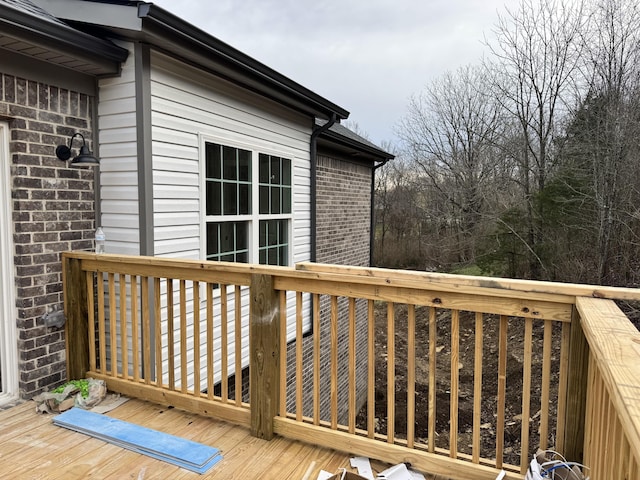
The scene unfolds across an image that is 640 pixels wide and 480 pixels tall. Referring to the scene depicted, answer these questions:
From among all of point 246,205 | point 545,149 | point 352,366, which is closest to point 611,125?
point 545,149

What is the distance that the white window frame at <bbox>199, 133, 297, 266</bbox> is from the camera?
13.4 ft

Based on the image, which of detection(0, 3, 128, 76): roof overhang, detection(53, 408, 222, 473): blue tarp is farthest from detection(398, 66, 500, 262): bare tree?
detection(53, 408, 222, 473): blue tarp

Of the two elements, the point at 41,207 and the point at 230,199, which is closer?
the point at 41,207

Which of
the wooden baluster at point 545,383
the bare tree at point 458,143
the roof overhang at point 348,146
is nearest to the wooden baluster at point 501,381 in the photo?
the wooden baluster at point 545,383

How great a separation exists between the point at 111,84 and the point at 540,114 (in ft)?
33.1

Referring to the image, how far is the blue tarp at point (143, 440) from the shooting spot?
7.68 feet

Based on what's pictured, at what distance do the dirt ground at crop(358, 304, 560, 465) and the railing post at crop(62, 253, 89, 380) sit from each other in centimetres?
483

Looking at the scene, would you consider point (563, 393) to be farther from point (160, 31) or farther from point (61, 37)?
point (61, 37)

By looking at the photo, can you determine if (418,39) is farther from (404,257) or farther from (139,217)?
(139,217)

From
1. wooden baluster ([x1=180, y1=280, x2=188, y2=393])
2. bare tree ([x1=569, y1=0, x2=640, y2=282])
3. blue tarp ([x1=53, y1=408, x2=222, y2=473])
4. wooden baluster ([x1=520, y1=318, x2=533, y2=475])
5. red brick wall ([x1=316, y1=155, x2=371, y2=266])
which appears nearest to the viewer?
wooden baluster ([x1=520, y1=318, x2=533, y2=475])

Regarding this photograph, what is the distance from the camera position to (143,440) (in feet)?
8.27

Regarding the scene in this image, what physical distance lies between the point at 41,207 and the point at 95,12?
1.48m

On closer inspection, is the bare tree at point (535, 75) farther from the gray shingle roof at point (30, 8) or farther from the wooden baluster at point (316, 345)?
the gray shingle roof at point (30, 8)

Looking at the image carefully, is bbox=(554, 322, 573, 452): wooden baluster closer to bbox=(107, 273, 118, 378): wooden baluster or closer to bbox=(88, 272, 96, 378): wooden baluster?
bbox=(107, 273, 118, 378): wooden baluster
